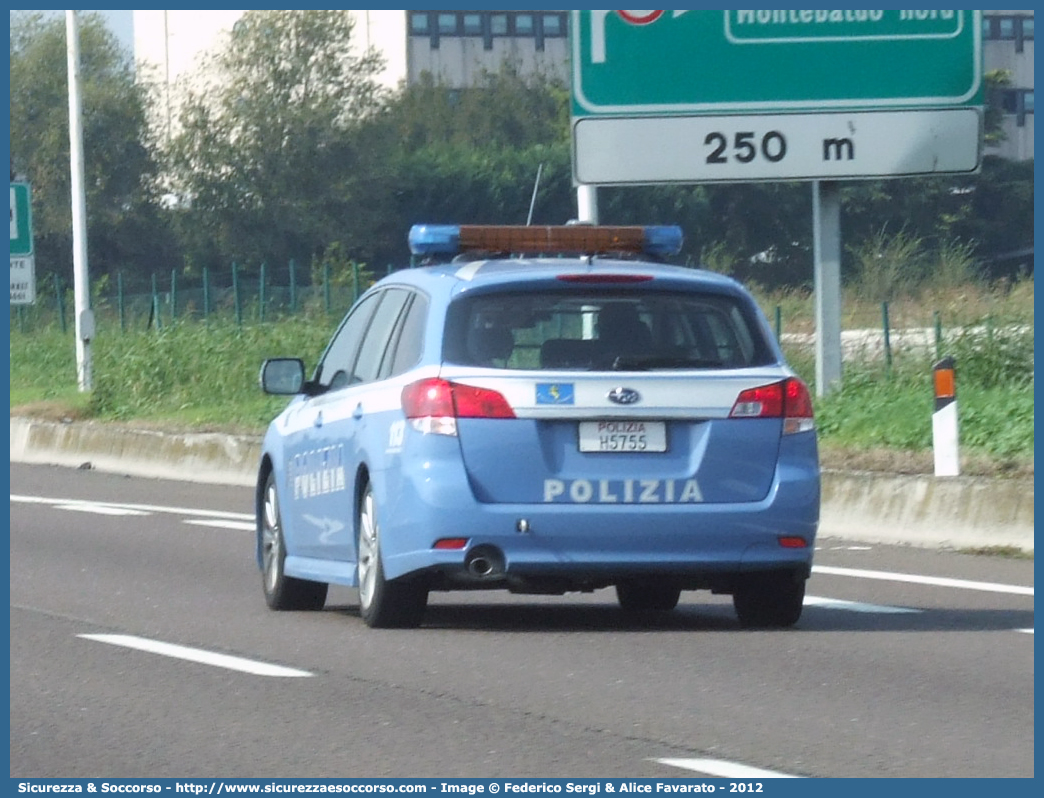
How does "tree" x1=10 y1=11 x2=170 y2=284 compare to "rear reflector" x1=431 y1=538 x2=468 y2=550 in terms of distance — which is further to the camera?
"tree" x1=10 y1=11 x2=170 y2=284

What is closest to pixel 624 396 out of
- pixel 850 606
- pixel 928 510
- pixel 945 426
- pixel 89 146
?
pixel 850 606

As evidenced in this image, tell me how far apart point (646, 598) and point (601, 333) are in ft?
6.52

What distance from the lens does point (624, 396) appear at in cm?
1034

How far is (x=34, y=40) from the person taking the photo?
85.2 meters

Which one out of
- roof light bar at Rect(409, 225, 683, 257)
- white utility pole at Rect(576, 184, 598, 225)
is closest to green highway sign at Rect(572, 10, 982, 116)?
white utility pole at Rect(576, 184, 598, 225)

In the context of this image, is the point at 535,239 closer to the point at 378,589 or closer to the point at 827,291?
the point at 378,589

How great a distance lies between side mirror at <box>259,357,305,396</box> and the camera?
→ 11734 millimetres

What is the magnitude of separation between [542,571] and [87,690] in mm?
2067

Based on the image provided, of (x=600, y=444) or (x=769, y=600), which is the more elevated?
(x=600, y=444)

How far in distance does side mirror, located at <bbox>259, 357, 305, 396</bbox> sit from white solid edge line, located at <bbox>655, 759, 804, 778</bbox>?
187 inches

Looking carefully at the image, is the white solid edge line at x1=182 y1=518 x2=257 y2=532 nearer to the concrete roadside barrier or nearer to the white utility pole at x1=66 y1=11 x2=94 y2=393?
the concrete roadside barrier

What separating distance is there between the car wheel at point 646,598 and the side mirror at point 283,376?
1.86 metres

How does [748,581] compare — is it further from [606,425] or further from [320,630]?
[320,630]

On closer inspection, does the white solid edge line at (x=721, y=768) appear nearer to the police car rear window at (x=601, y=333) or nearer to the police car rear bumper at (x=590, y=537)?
the police car rear bumper at (x=590, y=537)
